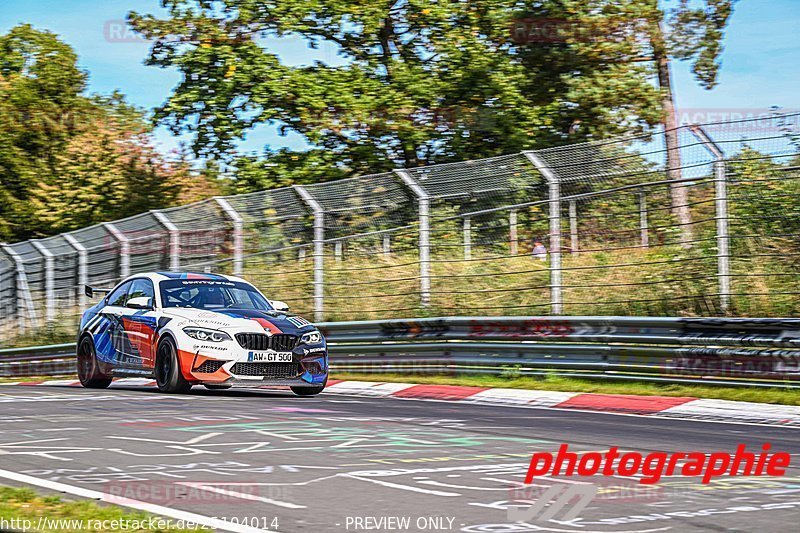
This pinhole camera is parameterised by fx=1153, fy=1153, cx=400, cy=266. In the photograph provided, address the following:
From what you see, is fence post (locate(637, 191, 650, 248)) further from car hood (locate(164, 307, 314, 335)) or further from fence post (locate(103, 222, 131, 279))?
fence post (locate(103, 222, 131, 279))

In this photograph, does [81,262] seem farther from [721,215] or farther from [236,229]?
[721,215]

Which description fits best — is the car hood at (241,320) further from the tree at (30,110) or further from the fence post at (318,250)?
the tree at (30,110)

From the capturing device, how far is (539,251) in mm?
15391

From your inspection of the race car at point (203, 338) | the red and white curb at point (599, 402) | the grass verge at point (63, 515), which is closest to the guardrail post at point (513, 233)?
the red and white curb at point (599, 402)

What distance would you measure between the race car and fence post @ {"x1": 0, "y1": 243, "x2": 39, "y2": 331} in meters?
12.3

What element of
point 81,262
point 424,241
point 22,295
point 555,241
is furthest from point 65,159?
point 555,241

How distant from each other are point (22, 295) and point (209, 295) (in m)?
14.4

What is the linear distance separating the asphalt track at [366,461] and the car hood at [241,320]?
1028mm

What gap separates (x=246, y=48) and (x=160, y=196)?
31.2 feet

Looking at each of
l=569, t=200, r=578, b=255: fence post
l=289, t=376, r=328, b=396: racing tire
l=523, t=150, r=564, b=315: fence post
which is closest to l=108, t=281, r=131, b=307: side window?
l=289, t=376, r=328, b=396: racing tire

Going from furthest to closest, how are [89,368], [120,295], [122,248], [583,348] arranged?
1. [122,248]
2. [89,368]
3. [120,295]
4. [583,348]

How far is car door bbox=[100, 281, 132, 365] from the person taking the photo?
14.6 metres

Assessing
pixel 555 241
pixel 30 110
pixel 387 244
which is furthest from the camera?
pixel 30 110

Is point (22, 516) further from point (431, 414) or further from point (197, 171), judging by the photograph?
point (197, 171)
